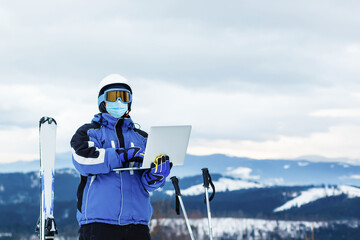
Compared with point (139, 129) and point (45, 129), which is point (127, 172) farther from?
point (45, 129)

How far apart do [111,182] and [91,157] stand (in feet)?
1.21

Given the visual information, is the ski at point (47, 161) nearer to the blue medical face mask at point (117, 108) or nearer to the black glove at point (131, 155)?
the blue medical face mask at point (117, 108)

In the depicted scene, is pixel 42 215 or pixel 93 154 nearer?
pixel 93 154

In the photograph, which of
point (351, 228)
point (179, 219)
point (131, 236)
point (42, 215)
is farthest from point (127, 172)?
point (351, 228)

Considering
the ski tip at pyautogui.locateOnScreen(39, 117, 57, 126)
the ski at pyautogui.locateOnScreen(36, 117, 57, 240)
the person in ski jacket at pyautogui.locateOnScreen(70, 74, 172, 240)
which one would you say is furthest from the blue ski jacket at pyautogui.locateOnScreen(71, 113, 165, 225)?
the ski tip at pyautogui.locateOnScreen(39, 117, 57, 126)

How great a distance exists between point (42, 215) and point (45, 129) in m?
1.13

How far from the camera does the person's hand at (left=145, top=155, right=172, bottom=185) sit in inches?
209

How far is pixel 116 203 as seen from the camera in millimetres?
5297

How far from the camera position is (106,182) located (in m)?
5.33

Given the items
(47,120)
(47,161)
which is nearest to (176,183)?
(47,161)

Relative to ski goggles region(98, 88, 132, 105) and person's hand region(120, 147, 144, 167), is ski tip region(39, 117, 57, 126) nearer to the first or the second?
ski goggles region(98, 88, 132, 105)

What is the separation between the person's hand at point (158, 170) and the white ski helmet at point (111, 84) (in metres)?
0.80

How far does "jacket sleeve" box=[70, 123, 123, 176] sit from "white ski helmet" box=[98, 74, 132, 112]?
671 millimetres

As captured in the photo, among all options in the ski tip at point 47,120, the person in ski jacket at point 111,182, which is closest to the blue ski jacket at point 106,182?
the person in ski jacket at point 111,182
